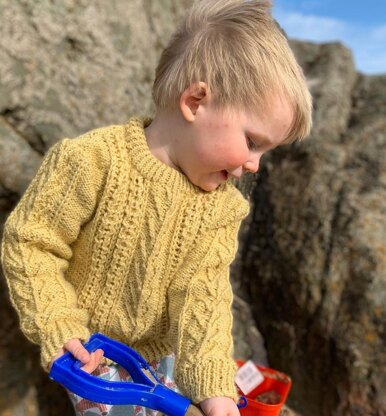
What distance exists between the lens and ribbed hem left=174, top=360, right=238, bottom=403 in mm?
1597

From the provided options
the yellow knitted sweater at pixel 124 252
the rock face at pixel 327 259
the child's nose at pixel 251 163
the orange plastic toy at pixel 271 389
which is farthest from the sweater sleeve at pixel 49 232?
the rock face at pixel 327 259

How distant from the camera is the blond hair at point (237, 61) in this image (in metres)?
1.59

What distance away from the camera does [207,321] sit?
1.74 meters

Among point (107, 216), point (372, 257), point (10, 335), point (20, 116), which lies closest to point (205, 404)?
point (107, 216)

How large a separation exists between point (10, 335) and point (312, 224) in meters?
1.67

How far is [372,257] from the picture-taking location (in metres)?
2.86

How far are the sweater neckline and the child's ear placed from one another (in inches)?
7.0

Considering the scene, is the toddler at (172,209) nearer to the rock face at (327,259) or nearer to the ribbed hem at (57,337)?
the ribbed hem at (57,337)

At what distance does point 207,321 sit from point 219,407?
27 centimetres

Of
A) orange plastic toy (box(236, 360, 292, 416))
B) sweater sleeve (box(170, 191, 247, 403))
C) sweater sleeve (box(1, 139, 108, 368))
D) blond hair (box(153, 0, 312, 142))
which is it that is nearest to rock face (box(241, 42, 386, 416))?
orange plastic toy (box(236, 360, 292, 416))

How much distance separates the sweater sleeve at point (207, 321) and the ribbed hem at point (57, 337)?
0.31 meters

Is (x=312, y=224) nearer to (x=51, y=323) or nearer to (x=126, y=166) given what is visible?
(x=126, y=166)

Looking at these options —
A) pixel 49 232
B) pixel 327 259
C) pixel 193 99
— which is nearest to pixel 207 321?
pixel 49 232

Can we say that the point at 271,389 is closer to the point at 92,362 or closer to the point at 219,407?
the point at 219,407
